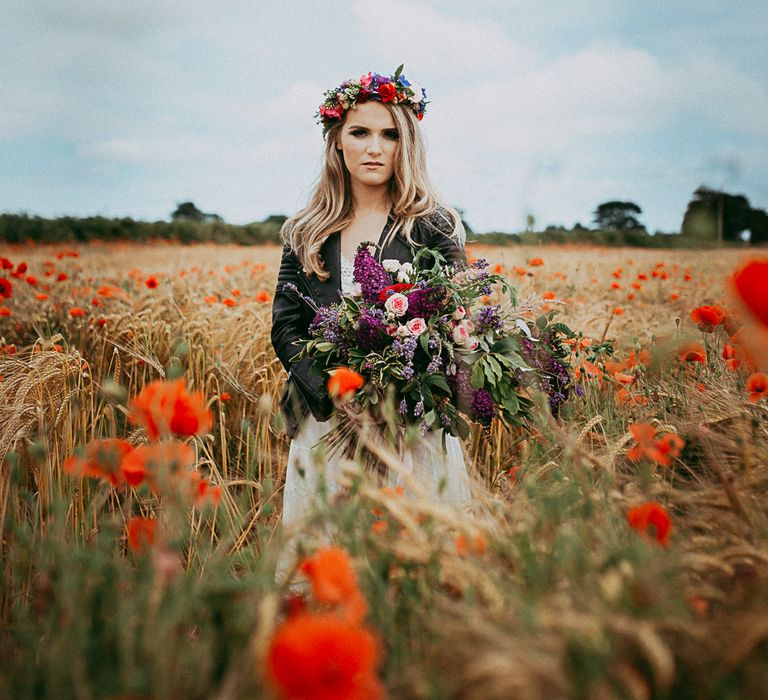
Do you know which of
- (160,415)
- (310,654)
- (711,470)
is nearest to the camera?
(310,654)

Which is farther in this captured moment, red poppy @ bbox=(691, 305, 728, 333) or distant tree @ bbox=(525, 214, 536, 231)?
distant tree @ bbox=(525, 214, 536, 231)

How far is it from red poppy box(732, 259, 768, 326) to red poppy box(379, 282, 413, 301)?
0.89 meters

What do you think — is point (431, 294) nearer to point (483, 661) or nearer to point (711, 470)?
point (711, 470)

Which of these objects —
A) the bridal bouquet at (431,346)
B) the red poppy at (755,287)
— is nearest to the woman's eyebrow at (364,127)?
the bridal bouquet at (431,346)

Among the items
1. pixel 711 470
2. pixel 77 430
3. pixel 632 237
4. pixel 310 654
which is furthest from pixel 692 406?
pixel 632 237

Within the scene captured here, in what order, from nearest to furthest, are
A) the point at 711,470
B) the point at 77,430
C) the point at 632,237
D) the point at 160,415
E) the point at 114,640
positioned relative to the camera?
the point at 114,640 → the point at 160,415 → the point at 711,470 → the point at 77,430 → the point at 632,237

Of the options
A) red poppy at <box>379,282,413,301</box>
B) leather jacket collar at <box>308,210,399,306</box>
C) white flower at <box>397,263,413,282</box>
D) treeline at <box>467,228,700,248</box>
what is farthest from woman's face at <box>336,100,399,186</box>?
treeline at <box>467,228,700,248</box>

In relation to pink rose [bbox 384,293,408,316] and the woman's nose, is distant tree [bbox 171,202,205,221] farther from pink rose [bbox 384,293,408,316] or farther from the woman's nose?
pink rose [bbox 384,293,408,316]

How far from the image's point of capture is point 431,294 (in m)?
1.56

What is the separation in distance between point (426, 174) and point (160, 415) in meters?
1.80

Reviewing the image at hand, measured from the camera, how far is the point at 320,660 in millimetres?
551

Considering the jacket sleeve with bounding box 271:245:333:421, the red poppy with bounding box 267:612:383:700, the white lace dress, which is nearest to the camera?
the red poppy with bounding box 267:612:383:700

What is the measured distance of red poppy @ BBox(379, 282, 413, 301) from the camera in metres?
1.56

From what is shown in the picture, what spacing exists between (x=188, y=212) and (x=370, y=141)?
2321 centimetres
